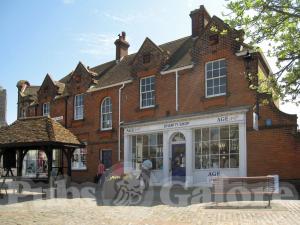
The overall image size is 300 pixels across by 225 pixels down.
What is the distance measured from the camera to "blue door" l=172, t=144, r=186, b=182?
22938mm

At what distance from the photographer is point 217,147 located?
2148 cm

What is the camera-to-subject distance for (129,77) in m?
27.0

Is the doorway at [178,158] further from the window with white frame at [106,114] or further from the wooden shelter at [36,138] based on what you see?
the window with white frame at [106,114]

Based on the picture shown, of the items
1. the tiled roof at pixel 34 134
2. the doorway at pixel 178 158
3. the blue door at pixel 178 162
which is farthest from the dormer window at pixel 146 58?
the tiled roof at pixel 34 134

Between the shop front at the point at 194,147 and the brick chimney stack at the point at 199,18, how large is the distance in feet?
22.1

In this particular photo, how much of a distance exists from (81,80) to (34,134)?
10.5m

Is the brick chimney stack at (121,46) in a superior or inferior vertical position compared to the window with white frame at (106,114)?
superior

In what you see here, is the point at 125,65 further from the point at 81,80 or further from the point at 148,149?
the point at 148,149

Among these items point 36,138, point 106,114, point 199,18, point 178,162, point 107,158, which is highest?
point 199,18

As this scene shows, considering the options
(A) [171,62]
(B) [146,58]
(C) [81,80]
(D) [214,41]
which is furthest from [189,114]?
(C) [81,80]

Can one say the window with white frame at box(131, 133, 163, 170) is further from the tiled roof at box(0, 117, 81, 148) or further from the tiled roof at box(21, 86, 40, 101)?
the tiled roof at box(21, 86, 40, 101)

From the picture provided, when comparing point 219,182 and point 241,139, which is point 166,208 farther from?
point 241,139

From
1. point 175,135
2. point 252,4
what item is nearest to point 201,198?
point 175,135

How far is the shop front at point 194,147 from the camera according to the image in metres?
20.5
